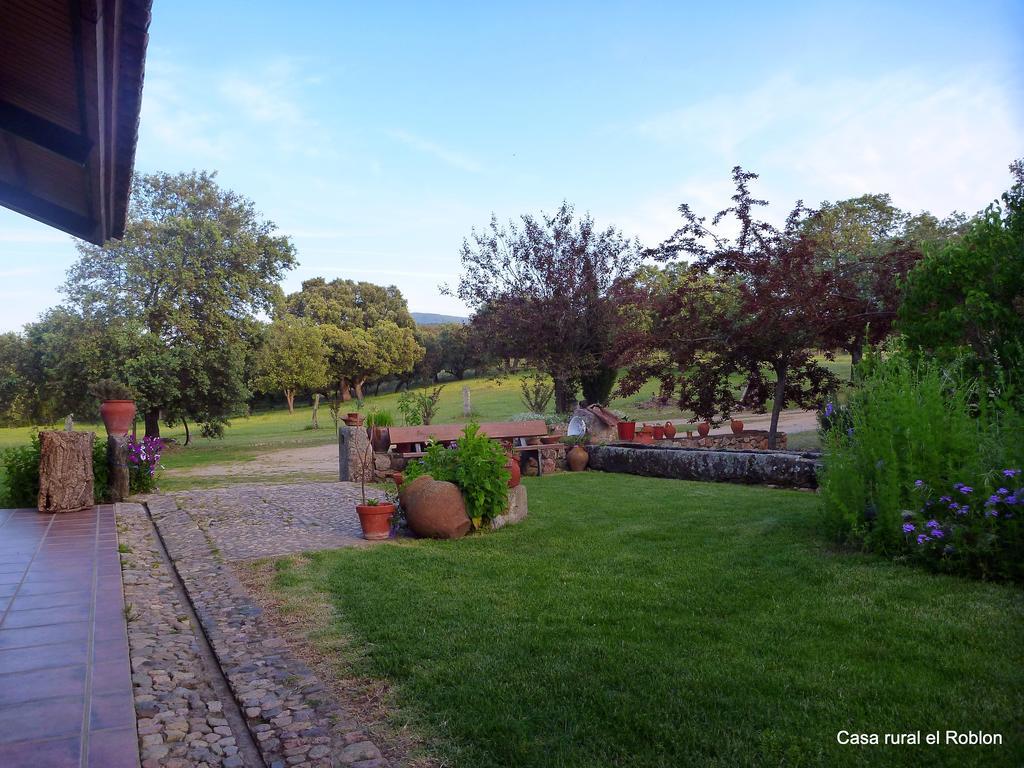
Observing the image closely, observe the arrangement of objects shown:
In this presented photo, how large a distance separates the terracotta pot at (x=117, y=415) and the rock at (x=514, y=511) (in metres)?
5.66

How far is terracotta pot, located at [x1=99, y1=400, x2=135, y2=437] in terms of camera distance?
9.12 m

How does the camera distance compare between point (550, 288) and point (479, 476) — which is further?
point (550, 288)

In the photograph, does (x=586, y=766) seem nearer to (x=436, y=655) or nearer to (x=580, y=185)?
(x=436, y=655)

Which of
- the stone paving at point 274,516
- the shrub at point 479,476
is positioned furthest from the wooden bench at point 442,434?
the shrub at point 479,476

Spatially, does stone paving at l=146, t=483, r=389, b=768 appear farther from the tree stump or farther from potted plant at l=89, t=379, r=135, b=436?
potted plant at l=89, t=379, r=135, b=436

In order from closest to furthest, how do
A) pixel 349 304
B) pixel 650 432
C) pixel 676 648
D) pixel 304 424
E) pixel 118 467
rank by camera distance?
pixel 676 648 < pixel 118 467 < pixel 650 432 < pixel 304 424 < pixel 349 304

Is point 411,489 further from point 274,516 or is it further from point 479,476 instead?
point 274,516

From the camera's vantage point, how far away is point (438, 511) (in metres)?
6.32

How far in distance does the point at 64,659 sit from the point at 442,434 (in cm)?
777

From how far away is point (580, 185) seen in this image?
16.9 meters

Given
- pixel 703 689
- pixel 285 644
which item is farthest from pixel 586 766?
pixel 285 644

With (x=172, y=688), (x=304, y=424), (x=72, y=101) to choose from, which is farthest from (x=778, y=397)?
(x=304, y=424)

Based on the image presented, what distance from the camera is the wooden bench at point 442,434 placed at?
35.6 feet

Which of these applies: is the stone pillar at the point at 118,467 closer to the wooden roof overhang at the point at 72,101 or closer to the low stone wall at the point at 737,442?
the wooden roof overhang at the point at 72,101
